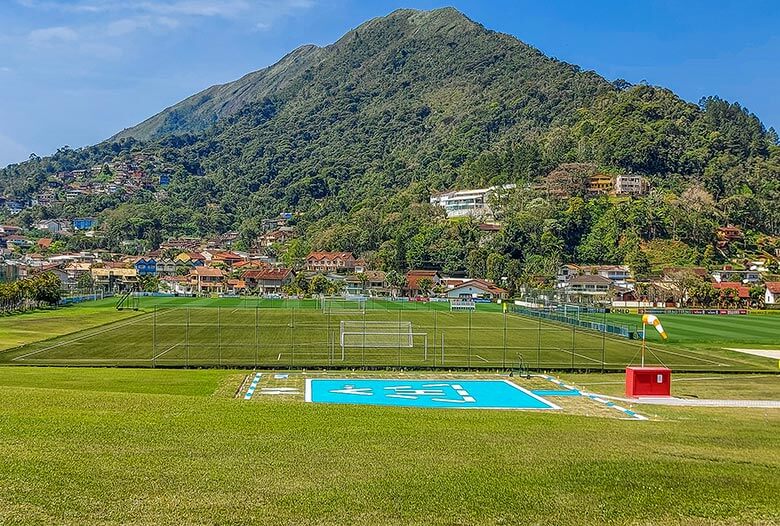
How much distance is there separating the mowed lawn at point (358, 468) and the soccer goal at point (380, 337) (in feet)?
84.5

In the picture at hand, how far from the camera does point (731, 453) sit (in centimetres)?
1268

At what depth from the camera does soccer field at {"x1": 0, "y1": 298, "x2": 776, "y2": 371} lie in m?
38.5

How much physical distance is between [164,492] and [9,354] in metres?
34.0

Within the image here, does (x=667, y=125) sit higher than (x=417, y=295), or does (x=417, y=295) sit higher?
(x=667, y=125)

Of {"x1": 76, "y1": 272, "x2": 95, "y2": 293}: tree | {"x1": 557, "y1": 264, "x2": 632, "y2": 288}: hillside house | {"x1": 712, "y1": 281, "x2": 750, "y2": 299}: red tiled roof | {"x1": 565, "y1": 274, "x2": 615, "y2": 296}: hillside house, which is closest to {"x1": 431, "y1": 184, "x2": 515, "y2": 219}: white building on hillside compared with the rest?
{"x1": 557, "y1": 264, "x2": 632, "y2": 288}: hillside house

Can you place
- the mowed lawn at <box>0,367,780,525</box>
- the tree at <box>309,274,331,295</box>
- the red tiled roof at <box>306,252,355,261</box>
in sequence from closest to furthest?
the mowed lawn at <box>0,367,780,525</box> < the tree at <box>309,274,331,295</box> < the red tiled roof at <box>306,252,355,261</box>

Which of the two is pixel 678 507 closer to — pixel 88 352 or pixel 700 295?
pixel 88 352

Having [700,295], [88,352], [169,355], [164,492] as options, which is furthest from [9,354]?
[700,295]

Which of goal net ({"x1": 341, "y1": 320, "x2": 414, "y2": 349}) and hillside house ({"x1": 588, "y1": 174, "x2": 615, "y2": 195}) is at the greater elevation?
hillside house ({"x1": 588, "y1": 174, "x2": 615, "y2": 195})

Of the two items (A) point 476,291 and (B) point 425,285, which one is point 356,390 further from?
(B) point 425,285

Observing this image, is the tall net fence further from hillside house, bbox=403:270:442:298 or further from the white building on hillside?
the white building on hillside

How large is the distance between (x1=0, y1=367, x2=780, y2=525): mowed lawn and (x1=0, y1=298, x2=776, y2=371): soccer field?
886 inches

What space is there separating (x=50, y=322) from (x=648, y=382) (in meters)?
51.2

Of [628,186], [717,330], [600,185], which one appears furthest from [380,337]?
[628,186]
